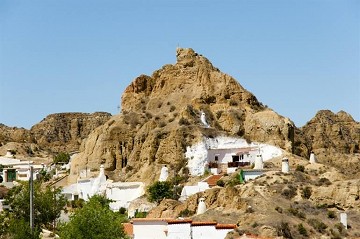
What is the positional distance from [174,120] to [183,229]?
1377 inches

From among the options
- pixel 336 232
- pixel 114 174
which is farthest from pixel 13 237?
pixel 114 174

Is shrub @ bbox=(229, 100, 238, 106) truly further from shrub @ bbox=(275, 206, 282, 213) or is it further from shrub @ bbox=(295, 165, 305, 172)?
shrub @ bbox=(275, 206, 282, 213)

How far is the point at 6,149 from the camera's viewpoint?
124812mm

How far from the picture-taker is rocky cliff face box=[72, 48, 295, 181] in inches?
2808

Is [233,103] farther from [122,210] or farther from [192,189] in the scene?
[192,189]

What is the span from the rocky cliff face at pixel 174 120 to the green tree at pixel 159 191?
21.4ft

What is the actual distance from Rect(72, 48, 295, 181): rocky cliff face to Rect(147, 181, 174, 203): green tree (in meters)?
6.53

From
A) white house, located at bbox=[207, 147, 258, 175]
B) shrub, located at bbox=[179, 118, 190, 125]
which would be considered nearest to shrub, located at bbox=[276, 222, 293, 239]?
white house, located at bbox=[207, 147, 258, 175]

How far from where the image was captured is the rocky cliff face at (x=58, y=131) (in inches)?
5743

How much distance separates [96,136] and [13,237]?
122 ft

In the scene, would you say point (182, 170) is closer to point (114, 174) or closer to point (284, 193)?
point (114, 174)

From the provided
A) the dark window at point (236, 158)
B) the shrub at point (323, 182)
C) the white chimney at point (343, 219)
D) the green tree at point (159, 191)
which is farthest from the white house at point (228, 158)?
the white chimney at point (343, 219)

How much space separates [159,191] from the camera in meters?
61.3

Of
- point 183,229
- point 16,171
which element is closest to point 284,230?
point 183,229
